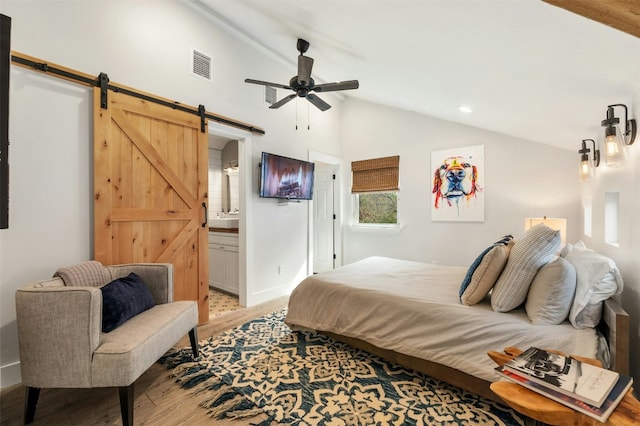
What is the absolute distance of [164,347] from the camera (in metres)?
1.83

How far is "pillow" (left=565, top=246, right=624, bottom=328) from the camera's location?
4.87 feet

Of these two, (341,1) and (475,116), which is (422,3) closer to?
(341,1)

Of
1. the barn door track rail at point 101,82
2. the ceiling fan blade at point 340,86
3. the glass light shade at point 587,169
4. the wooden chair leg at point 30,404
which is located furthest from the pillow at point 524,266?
the barn door track rail at point 101,82

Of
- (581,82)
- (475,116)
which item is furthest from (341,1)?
(475,116)

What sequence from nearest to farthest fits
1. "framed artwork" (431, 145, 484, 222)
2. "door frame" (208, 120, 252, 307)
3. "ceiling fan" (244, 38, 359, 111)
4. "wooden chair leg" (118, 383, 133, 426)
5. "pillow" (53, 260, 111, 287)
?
"wooden chair leg" (118, 383, 133, 426), "pillow" (53, 260, 111, 287), "ceiling fan" (244, 38, 359, 111), "door frame" (208, 120, 252, 307), "framed artwork" (431, 145, 484, 222)

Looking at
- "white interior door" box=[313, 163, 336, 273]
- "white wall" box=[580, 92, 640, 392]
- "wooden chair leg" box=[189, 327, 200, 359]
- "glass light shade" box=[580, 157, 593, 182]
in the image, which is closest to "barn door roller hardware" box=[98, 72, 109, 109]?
"wooden chair leg" box=[189, 327, 200, 359]

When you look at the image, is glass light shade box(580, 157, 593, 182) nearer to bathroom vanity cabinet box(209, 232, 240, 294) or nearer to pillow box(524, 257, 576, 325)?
pillow box(524, 257, 576, 325)

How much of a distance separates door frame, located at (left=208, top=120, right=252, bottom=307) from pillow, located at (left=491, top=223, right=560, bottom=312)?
2.72 meters

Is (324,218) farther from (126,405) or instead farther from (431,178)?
(126,405)

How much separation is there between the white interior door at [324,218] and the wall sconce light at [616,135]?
401 centimetres

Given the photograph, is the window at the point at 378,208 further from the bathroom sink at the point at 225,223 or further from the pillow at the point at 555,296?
the pillow at the point at 555,296

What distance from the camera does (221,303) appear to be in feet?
12.2

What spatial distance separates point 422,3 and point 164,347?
104 inches

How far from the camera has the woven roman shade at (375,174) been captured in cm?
479
